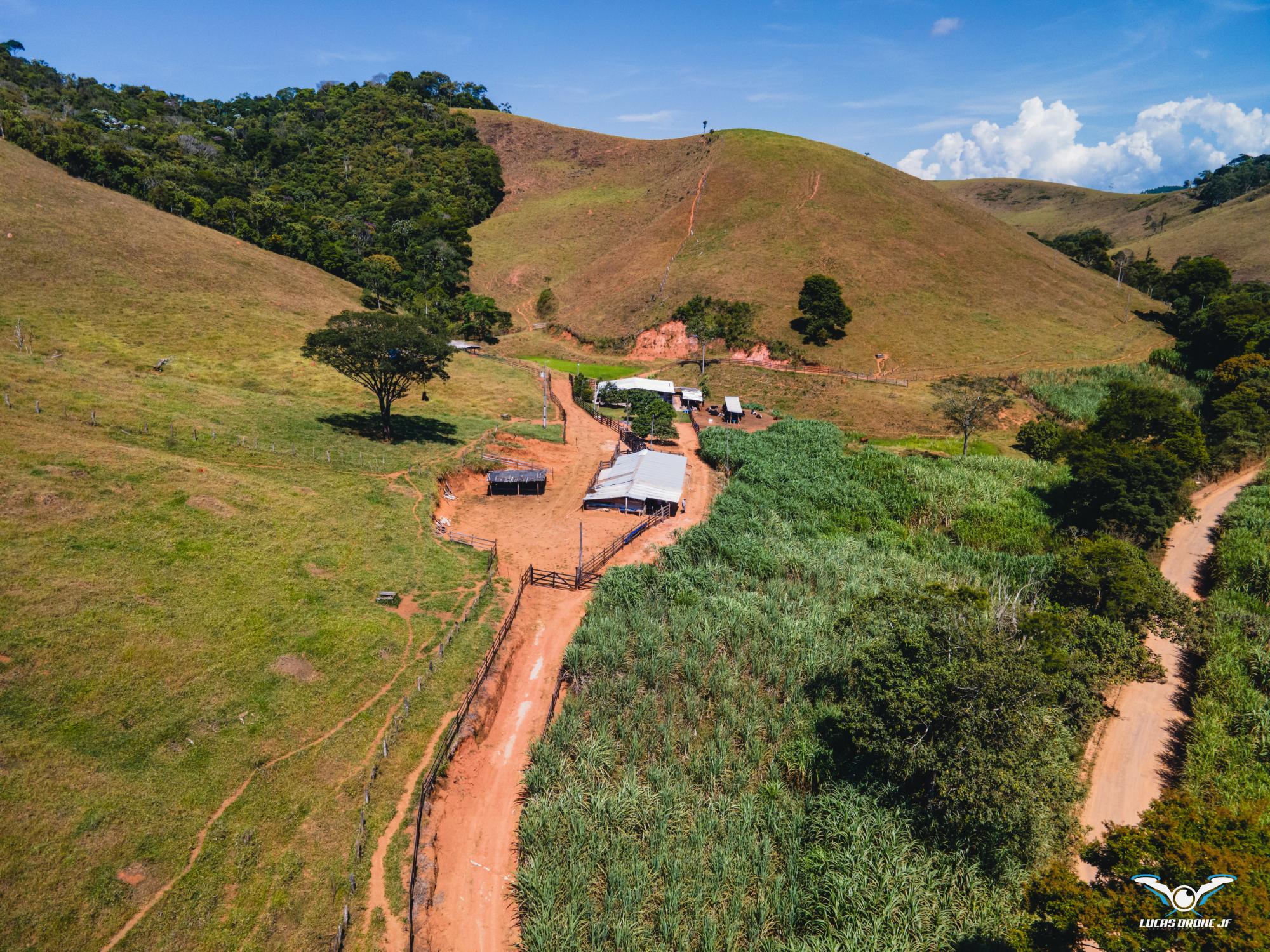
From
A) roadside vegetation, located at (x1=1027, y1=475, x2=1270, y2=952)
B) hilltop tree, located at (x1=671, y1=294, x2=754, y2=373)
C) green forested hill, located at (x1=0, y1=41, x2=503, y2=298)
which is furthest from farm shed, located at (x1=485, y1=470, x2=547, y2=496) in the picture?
green forested hill, located at (x1=0, y1=41, x2=503, y2=298)

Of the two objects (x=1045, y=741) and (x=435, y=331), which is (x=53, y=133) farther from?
(x=1045, y=741)

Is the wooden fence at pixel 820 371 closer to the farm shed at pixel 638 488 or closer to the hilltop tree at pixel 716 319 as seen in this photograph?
the hilltop tree at pixel 716 319

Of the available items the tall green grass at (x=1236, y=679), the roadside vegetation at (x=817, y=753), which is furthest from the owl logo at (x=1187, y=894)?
the tall green grass at (x=1236, y=679)

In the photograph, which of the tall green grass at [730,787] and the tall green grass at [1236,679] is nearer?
the tall green grass at [730,787]

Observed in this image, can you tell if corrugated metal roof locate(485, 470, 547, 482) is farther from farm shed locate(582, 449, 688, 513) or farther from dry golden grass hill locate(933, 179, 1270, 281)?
dry golden grass hill locate(933, 179, 1270, 281)

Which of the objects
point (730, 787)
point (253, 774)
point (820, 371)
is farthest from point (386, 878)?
point (820, 371)

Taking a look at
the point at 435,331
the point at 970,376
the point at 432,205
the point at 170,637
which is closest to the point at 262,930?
the point at 170,637
